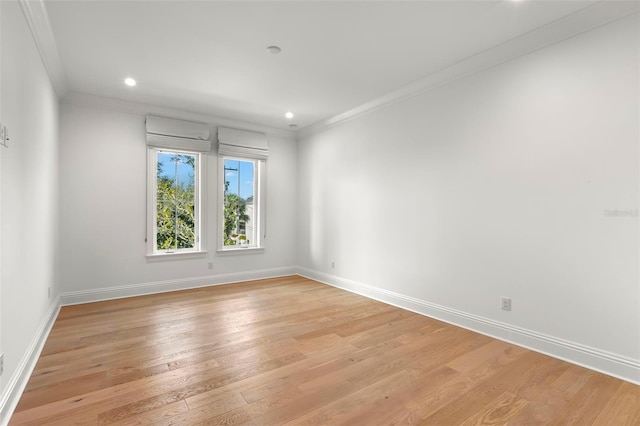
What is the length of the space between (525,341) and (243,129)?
15.7 feet

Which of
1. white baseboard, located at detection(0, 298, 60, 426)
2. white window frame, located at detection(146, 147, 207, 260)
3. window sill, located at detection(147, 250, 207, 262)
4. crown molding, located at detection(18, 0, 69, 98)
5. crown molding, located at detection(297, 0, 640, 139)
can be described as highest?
crown molding, located at detection(297, 0, 640, 139)

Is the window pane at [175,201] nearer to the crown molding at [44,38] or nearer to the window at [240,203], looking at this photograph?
the window at [240,203]

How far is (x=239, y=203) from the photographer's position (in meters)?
5.48

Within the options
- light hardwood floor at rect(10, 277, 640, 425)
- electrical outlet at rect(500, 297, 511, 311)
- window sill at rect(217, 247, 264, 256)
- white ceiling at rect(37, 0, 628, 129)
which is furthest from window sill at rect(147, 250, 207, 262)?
electrical outlet at rect(500, 297, 511, 311)

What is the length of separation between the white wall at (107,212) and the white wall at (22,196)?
0.87 meters

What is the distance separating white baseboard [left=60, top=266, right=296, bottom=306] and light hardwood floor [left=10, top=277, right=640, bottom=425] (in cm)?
55

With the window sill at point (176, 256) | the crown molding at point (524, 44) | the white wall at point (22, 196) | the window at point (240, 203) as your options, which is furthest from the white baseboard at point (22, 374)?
the crown molding at point (524, 44)

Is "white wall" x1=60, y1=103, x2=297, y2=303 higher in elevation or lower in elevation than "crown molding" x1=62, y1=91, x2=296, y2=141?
lower

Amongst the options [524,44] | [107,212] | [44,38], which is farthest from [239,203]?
[524,44]

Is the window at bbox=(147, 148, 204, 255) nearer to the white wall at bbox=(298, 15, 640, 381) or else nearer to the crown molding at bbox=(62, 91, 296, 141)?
the crown molding at bbox=(62, 91, 296, 141)

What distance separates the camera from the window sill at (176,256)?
180 inches

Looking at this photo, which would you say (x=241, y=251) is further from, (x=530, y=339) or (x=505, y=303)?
(x=530, y=339)

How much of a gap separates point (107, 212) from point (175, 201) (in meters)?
0.89

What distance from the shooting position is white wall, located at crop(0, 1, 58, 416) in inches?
72.9
